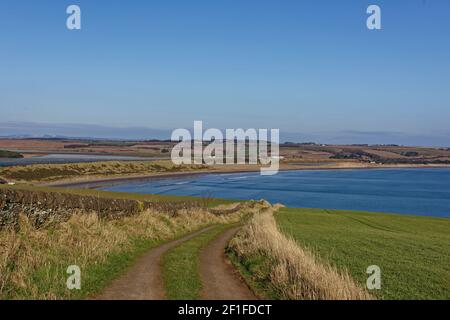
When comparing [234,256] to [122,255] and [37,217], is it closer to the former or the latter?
[122,255]

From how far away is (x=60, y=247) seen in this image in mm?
14000

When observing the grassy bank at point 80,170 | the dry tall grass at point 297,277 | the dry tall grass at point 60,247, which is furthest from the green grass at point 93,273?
the grassy bank at point 80,170

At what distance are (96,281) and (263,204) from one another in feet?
128

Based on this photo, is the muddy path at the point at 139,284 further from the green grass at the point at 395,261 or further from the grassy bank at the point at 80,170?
the grassy bank at the point at 80,170

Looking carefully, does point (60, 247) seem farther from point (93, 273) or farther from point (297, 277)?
point (297, 277)

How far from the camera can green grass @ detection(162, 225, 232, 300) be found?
10.7 meters

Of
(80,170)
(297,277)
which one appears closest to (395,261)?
(297,277)

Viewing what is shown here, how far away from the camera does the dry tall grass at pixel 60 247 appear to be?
10.3 meters

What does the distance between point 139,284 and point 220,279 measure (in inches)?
93.9

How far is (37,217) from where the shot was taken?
17.8 meters

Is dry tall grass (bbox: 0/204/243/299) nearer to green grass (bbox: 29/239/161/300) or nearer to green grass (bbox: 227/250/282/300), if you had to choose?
green grass (bbox: 29/239/161/300)

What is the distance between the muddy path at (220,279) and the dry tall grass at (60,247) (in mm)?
2936
